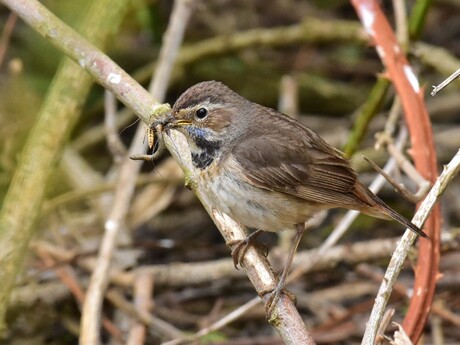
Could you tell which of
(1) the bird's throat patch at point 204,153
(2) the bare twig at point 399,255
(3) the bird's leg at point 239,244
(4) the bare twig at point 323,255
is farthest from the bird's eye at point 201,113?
(2) the bare twig at point 399,255

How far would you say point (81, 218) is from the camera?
645 cm

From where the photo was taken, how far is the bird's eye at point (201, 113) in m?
4.05

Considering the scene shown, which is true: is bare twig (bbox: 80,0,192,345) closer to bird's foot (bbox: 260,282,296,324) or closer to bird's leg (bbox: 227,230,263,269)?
bird's leg (bbox: 227,230,263,269)

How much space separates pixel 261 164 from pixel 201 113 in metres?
0.37

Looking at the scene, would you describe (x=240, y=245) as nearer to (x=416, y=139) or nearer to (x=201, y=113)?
(x=201, y=113)

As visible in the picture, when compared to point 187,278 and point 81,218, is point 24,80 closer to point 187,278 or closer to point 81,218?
point 81,218

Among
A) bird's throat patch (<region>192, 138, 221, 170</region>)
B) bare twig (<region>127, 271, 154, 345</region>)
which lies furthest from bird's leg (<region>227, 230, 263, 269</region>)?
bare twig (<region>127, 271, 154, 345</region>)

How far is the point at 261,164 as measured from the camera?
13.4 ft

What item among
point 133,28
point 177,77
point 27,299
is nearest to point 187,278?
point 27,299

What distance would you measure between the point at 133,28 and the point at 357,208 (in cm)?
390

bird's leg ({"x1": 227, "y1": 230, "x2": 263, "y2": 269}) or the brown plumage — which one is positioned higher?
the brown plumage

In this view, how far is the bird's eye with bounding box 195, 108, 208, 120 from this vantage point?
4.05 m

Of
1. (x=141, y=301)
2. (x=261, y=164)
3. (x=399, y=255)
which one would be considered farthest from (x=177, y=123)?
(x=141, y=301)

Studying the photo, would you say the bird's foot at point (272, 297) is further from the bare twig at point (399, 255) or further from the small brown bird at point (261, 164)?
the bare twig at point (399, 255)
